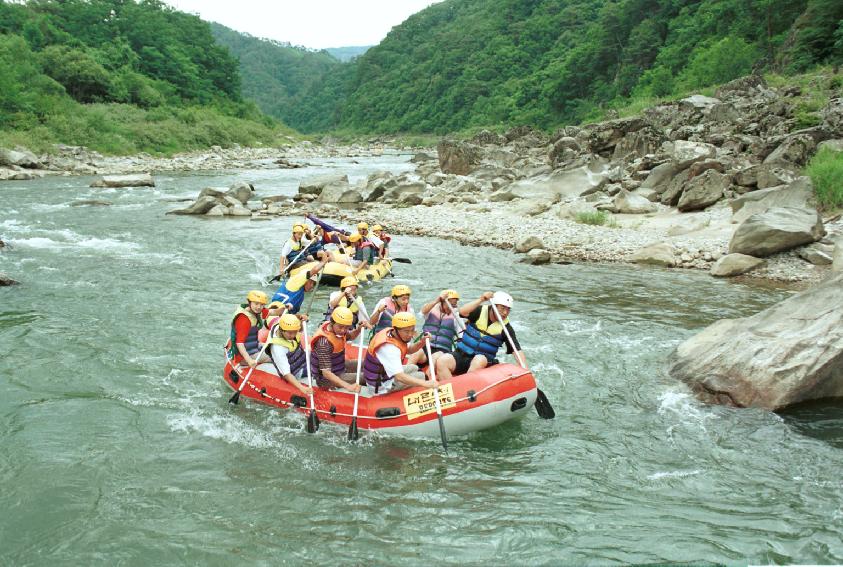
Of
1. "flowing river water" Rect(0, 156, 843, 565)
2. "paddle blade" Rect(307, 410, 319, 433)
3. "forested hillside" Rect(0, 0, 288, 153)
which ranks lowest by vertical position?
"flowing river water" Rect(0, 156, 843, 565)

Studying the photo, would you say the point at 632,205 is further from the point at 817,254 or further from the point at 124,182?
the point at 124,182

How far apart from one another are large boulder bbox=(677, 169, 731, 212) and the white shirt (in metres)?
12.5

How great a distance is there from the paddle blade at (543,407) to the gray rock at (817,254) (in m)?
8.14

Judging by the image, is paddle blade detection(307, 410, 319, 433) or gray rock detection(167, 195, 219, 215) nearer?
paddle blade detection(307, 410, 319, 433)

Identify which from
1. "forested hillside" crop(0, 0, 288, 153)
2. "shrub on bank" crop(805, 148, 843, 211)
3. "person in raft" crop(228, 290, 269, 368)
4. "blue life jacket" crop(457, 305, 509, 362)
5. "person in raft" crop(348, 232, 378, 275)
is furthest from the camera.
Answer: "forested hillside" crop(0, 0, 288, 153)

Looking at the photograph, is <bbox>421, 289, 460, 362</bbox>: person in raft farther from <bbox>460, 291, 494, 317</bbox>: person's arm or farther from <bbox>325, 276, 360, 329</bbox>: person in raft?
<bbox>325, 276, 360, 329</bbox>: person in raft

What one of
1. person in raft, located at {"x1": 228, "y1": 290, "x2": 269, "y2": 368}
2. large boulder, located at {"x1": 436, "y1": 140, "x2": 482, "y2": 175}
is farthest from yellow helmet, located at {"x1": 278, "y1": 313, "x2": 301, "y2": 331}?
large boulder, located at {"x1": 436, "y1": 140, "x2": 482, "y2": 175}

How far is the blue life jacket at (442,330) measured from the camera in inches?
320

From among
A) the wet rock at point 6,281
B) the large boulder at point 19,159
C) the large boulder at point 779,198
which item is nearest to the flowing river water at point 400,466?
the wet rock at point 6,281

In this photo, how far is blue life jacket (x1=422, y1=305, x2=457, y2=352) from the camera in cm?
812

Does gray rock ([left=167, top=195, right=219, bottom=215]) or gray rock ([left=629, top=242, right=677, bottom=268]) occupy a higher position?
gray rock ([left=167, top=195, right=219, bottom=215])

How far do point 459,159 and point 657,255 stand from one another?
18430 millimetres

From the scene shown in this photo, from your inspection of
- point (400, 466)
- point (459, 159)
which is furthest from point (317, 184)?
point (400, 466)

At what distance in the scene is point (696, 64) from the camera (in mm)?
41375
